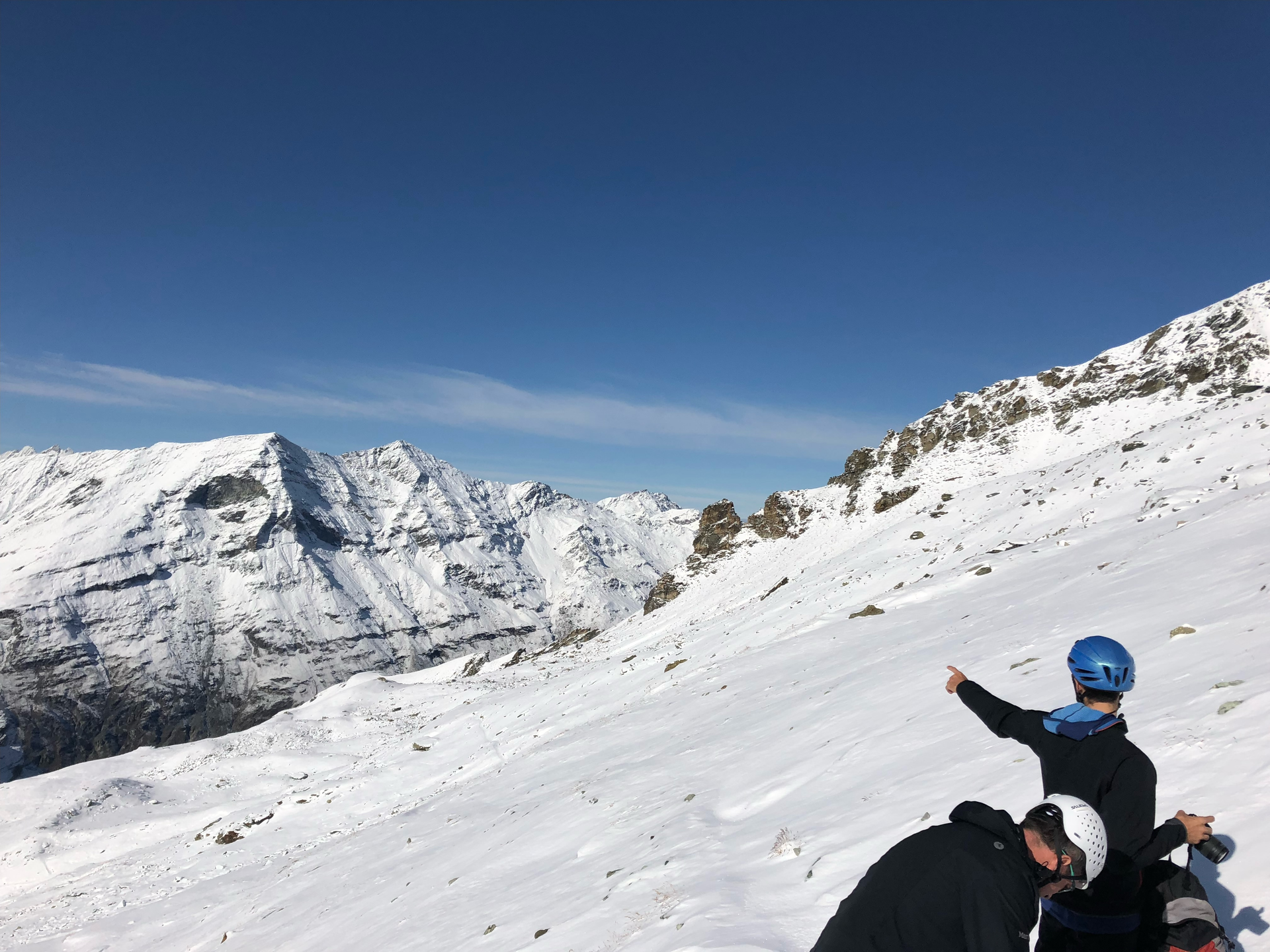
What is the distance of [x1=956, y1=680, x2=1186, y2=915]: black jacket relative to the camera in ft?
10.6

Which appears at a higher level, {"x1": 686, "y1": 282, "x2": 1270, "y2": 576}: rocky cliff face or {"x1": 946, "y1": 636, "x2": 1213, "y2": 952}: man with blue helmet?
{"x1": 686, "y1": 282, "x2": 1270, "y2": 576}: rocky cliff face

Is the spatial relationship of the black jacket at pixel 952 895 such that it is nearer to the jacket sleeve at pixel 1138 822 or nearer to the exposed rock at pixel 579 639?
the jacket sleeve at pixel 1138 822

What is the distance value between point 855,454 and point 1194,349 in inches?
1080

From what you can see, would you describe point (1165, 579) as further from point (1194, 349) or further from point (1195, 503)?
point (1194, 349)

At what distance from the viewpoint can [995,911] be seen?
263cm

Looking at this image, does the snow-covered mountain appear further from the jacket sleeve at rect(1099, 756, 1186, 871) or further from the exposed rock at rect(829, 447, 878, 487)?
the exposed rock at rect(829, 447, 878, 487)

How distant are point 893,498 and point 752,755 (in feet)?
138

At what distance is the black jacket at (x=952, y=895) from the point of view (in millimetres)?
2635

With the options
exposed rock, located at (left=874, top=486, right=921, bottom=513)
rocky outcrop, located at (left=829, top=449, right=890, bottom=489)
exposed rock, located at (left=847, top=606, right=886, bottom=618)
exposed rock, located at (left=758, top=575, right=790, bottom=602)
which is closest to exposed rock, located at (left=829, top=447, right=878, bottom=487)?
rocky outcrop, located at (left=829, top=449, right=890, bottom=489)

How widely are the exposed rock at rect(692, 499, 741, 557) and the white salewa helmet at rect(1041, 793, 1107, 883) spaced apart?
199 feet

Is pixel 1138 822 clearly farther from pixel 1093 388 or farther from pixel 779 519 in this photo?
pixel 1093 388

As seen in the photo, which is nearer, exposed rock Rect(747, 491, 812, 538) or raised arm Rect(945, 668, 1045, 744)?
raised arm Rect(945, 668, 1045, 744)

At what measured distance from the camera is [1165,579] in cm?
1170

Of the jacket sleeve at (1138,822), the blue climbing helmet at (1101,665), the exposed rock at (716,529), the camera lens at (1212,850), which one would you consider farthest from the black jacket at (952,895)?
the exposed rock at (716,529)
